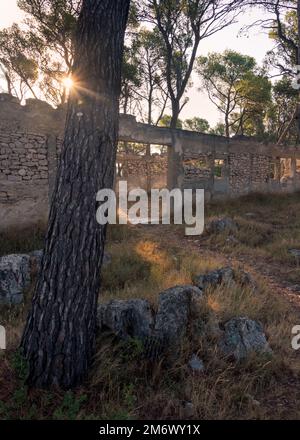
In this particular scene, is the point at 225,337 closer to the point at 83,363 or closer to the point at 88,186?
the point at 83,363

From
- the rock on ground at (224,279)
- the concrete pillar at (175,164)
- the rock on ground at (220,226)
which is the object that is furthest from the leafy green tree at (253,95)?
the rock on ground at (224,279)

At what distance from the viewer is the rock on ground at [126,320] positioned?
3.16m

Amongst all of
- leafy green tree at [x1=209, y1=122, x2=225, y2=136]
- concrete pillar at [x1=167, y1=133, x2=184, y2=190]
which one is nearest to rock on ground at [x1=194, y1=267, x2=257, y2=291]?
concrete pillar at [x1=167, y1=133, x2=184, y2=190]

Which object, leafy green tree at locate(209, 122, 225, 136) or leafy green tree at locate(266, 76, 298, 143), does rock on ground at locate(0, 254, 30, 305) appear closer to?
leafy green tree at locate(266, 76, 298, 143)

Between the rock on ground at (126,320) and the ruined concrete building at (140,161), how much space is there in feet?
17.4

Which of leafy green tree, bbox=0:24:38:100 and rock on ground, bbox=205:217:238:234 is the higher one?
leafy green tree, bbox=0:24:38:100

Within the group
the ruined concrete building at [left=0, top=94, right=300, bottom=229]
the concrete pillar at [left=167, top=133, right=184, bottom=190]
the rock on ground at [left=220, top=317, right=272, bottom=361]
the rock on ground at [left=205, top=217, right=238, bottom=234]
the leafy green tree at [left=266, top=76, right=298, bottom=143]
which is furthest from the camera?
the leafy green tree at [left=266, top=76, right=298, bottom=143]

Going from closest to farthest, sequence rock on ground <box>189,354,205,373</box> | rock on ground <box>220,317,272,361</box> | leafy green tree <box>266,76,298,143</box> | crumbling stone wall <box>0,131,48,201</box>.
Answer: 1. rock on ground <box>189,354,205,373</box>
2. rock on ground <box>220,317,272,361</box>
3. crumbling stone wall <box>0,131,48,201</box>
4. leafy green tree <box>266,76,298,143</box>

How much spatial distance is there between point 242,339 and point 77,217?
196 cm

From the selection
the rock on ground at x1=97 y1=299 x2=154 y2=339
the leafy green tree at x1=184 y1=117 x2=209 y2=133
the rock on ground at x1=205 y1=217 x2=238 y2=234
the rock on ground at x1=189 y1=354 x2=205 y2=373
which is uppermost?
the leafy green tree at x1=184 y1=117 x2=209 y2=133

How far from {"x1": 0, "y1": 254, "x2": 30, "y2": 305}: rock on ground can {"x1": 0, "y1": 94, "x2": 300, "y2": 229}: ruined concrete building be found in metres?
2.85

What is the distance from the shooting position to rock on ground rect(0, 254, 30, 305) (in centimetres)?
455

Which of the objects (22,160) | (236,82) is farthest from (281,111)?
(22,160)

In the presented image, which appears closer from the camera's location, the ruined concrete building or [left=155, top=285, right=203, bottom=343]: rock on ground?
[left=155, top=285, right=203, bottom=343]: rock on ground
